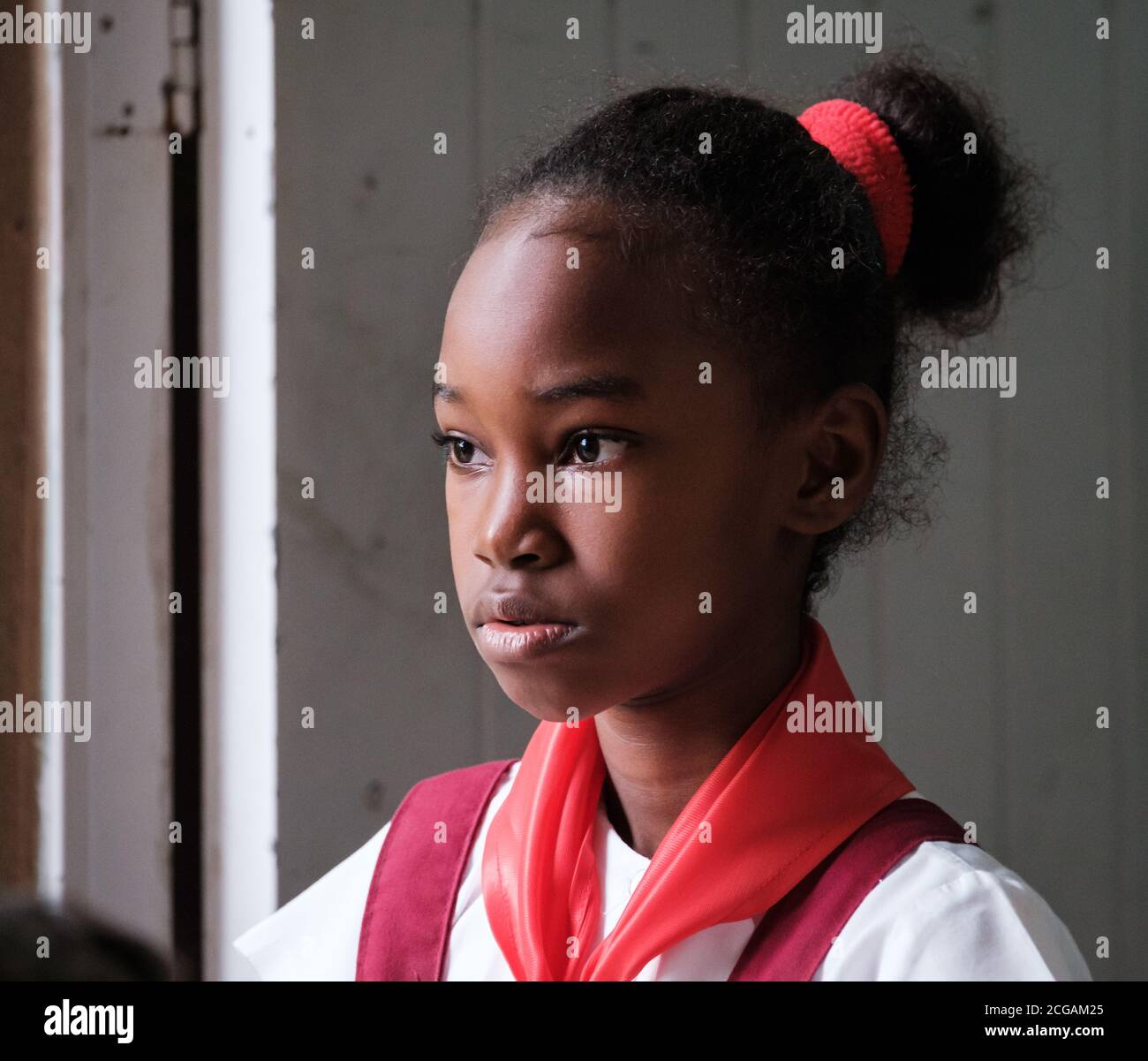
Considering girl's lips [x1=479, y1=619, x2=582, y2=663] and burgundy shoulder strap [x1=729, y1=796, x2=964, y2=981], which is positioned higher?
girl's lips [x1=479, y1=619, x2=582, y2=663]

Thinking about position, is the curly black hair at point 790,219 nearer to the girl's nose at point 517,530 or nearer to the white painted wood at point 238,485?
the girl's nose at point 517,530

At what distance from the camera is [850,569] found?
3.52 ft

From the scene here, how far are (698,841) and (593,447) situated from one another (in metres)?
0.22

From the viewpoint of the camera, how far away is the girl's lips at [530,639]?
2.00 feet

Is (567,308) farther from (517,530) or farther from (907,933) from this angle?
(907,933)

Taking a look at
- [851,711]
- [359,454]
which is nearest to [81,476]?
[359,454]

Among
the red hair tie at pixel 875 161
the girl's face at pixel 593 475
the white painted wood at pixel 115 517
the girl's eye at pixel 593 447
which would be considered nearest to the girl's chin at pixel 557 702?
the girl's face at pixel 593 475

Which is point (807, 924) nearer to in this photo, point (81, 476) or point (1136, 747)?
point (1136, 747)

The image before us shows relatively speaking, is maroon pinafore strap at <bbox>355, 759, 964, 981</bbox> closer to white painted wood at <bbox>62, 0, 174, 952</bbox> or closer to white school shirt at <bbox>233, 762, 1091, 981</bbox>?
white school shirt at <bbox>233, 762, 1091, 981</bbox>

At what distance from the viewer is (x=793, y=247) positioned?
0.67m

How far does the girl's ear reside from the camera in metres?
0.67

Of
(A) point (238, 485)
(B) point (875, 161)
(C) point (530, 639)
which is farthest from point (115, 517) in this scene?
(B) point (875, 161)

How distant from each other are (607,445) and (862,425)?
0.16 m

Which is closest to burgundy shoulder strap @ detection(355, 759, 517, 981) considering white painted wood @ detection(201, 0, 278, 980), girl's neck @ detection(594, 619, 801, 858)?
girl's neck @ detection(594, 619, 801, 858)
